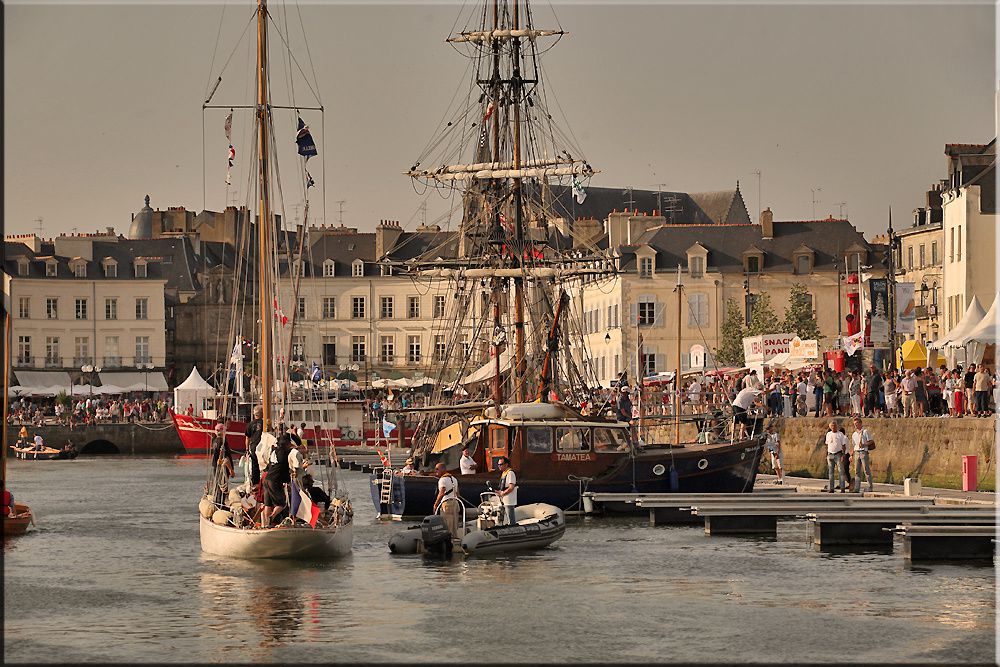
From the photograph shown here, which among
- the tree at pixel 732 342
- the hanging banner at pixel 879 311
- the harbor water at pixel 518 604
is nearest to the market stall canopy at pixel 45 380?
the tree at pixel 732 342

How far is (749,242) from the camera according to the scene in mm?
91625

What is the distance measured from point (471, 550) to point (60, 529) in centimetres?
1464

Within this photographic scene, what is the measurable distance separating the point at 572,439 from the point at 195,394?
56.7 meters

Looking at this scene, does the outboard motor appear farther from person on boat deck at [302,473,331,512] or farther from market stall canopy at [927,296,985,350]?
market stall canopy at [927,296,985,350]

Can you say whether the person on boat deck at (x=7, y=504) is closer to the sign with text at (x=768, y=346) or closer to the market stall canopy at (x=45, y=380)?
the sign with text at (x=768, y=346)

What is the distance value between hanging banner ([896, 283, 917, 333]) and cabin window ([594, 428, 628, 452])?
42.8 ft

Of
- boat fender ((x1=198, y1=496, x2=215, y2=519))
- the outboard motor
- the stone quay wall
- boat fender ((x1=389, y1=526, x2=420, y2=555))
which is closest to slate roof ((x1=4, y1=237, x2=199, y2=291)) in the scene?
the stone quay wall

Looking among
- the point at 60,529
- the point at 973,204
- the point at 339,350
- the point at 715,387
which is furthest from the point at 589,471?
the point at 339,350

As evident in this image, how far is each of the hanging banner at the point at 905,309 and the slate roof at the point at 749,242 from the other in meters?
33.2

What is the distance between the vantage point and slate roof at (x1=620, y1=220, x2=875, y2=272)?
9062 centimetres

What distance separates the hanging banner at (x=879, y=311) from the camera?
1983 inches

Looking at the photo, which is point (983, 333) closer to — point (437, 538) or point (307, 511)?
point (437, 538)

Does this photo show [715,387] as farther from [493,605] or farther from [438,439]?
[493,605]

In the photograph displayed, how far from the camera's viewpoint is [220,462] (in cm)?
3703
